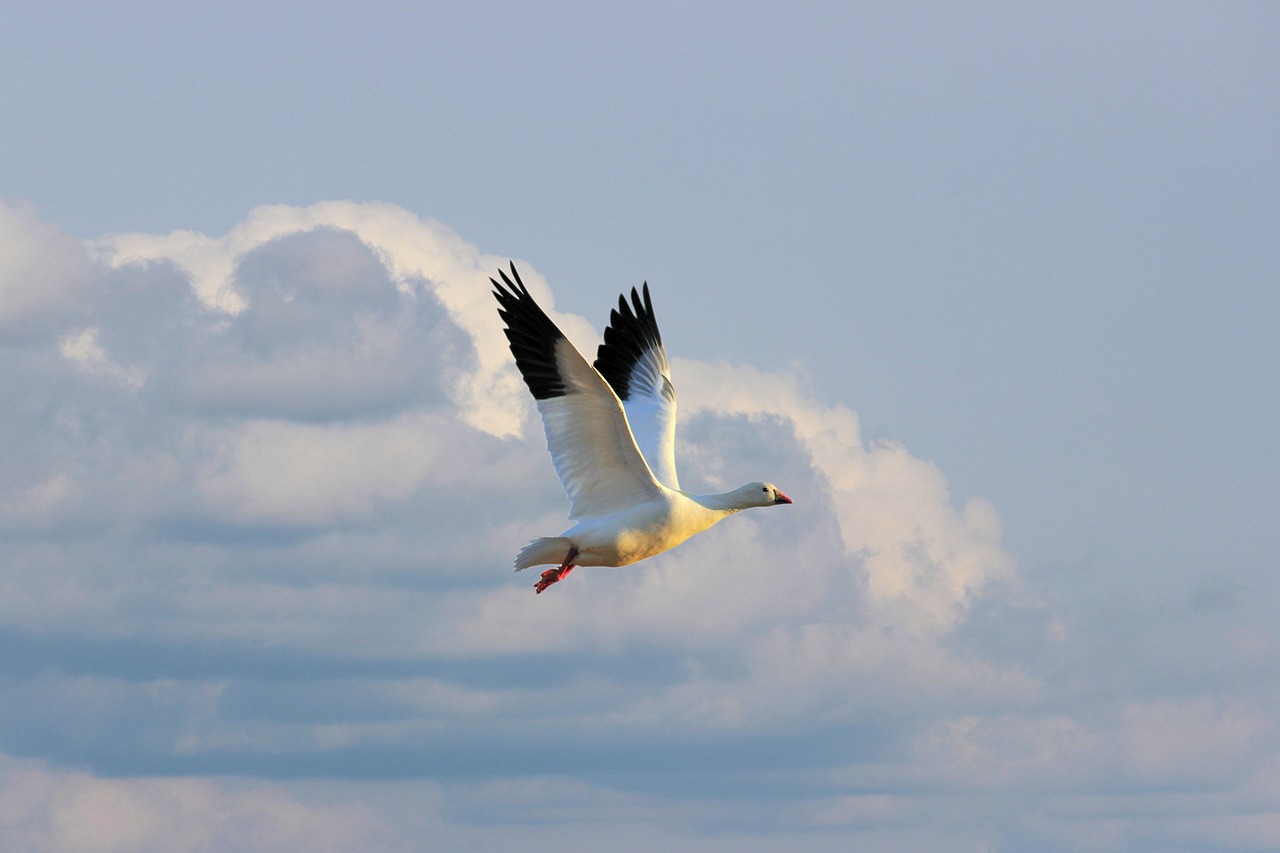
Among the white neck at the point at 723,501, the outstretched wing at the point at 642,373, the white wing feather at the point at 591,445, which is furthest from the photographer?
the outstretched wing at the point at 642,373

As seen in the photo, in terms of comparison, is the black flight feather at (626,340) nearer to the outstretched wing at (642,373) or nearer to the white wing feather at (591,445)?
the outstretched wing at (642,373)

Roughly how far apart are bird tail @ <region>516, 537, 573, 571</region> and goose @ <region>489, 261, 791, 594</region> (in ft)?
0.06

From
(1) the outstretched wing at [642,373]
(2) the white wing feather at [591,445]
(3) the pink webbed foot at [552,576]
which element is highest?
(1) the outstretched wing at [642,373]

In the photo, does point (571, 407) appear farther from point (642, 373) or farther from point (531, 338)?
point (642, 373)

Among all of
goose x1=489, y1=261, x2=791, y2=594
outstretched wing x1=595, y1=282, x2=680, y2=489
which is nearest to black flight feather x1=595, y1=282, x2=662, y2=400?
outstretched wing x1=595, y1=282, x2=680, y2=489

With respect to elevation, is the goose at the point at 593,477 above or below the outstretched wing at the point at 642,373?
below

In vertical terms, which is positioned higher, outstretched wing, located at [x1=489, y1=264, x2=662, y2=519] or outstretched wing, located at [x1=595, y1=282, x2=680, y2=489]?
outstretched wing, located at [x1=595, y1=282, x2=680, y2=489]

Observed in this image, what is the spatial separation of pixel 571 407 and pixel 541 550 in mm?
2888

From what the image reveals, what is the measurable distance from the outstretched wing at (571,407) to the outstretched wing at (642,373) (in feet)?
16.2

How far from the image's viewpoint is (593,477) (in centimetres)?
3262

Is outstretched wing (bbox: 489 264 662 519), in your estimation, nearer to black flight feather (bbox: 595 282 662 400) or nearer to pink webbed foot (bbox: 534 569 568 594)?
pink webbed foot (bbox: 534 569 568 594)

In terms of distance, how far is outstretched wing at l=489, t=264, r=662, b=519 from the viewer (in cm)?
3088

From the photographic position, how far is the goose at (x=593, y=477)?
31.0 metres

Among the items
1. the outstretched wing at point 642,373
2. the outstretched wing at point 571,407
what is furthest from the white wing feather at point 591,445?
the outstretched wing at point 642,373
